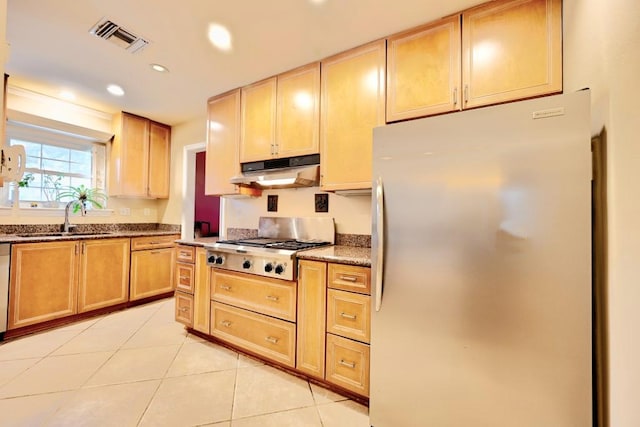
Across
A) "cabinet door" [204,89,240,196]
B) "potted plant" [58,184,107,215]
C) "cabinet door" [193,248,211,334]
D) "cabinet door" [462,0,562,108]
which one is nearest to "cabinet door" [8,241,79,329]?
"potted plant" [58,184,107,215]

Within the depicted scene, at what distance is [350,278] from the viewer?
1657 millimetres

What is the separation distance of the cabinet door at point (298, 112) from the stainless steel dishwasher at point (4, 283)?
2499mm

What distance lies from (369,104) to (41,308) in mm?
3475

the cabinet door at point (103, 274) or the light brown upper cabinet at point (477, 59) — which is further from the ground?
the light brown upper cabinet at point (477, 59)

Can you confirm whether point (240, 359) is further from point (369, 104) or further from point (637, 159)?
point (637, 159)

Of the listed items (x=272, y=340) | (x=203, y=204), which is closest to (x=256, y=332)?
(x=272, y=340)

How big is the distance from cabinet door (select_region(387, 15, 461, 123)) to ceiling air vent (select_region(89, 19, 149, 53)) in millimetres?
1832

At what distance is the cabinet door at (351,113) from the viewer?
1.95 meters

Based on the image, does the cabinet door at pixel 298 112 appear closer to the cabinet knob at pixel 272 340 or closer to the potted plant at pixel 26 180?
the cabinet knob at pixel 272 340

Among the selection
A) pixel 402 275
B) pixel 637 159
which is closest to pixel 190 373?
pixel 402 275

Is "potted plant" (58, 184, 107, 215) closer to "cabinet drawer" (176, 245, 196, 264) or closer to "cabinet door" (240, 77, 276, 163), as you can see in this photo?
"cabinet drawer" (176, 245, 196, 264)

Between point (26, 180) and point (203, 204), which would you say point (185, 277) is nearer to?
point (26, 180)

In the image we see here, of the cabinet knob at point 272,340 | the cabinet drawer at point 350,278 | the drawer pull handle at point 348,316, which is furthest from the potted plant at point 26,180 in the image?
the drawer pull handle at point 348,316

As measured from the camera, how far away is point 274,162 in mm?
2449
